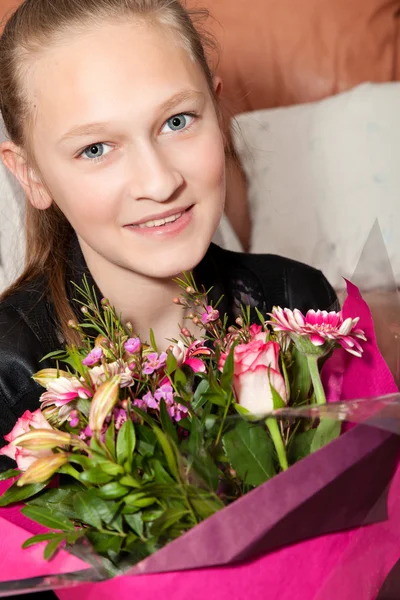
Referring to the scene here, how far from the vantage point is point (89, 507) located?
60 cm

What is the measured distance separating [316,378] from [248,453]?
0.12 m

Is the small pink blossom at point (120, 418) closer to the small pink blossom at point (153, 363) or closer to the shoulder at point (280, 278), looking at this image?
the small pink blossom at point (153, 363)

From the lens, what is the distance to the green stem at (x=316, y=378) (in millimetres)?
695

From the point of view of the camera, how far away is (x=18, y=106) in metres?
1.08

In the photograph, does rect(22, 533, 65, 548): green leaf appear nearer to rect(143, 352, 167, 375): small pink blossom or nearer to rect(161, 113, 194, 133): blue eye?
rect(143, 352, 167, 375): small pink blossom

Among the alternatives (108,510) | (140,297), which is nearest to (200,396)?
(108,510)

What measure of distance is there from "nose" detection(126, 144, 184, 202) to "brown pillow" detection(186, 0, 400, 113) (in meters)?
0.76

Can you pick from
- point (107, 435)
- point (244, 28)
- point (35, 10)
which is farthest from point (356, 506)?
point (244, 28)

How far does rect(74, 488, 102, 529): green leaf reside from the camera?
595mm

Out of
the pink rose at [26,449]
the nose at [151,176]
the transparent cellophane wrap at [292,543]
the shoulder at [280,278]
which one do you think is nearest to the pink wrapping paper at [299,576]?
the transparent cellophane wrap at [292,543]

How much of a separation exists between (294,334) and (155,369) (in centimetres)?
12

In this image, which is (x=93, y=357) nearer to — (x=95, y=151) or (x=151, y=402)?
(x=151, y=402)

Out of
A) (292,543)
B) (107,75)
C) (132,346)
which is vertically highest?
(107,75)

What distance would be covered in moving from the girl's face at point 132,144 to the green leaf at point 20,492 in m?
0.41
